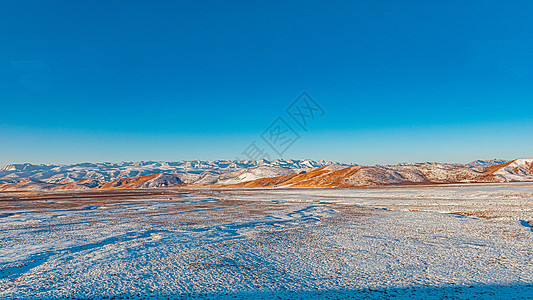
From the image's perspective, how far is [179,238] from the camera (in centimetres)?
1320

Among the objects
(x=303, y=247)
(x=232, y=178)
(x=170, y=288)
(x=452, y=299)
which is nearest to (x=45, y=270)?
(x=170, y=288)

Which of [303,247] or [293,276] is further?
[303,247]

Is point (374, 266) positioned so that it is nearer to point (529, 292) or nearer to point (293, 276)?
point (293, 276)

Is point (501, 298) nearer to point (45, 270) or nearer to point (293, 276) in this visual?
point (293, 276)

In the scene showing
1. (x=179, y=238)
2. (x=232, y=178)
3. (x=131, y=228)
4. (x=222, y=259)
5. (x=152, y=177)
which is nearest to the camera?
(x=222, y=259)

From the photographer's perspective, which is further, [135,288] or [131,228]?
[131,228]

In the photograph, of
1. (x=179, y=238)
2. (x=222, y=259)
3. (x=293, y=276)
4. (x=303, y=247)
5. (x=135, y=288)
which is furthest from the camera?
(x=179, y=238)

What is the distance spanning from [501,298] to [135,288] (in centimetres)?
795

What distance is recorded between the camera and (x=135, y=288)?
680 centimetres

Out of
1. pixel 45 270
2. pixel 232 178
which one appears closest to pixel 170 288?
pixel 45 270

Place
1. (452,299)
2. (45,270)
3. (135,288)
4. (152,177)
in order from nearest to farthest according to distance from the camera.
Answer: (452,299)
(135,288)
(45,270)
(152,177)

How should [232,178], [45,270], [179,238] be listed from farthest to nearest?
[232,178] → [179,238] → [45,270]

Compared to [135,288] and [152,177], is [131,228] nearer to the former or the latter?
[135,288]

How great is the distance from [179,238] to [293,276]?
719 cm
